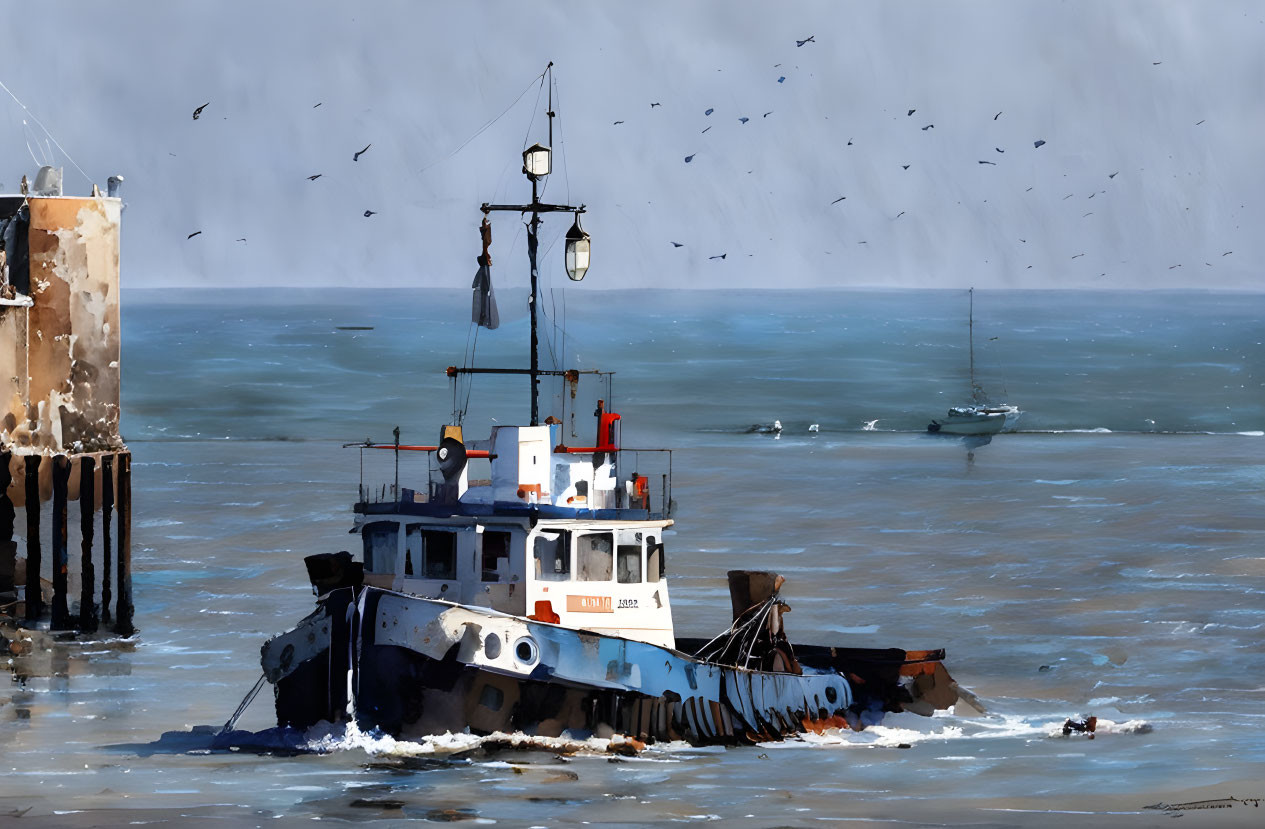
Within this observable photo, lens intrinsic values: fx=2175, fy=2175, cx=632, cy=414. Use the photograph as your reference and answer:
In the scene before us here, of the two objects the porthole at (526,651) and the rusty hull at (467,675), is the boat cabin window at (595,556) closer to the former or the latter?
the rusty hull at (467,675)

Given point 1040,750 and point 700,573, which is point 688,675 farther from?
point 700,573

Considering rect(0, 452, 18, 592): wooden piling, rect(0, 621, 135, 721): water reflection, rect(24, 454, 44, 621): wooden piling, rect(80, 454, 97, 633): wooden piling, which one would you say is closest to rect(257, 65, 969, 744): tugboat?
rect(0, 621, 135, 721): water reflection

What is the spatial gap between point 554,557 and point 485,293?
4255 millimetres

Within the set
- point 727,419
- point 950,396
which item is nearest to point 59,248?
point 727,419

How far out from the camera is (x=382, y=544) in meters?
34.4

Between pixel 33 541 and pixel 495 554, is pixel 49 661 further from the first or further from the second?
pixel 495 554

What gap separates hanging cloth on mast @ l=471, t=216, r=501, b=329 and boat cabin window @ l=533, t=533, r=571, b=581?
3456 mm

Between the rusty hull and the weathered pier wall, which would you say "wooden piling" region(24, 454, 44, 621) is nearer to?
the weathered pier wall

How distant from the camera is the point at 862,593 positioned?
5369cm

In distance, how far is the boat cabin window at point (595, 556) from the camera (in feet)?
112

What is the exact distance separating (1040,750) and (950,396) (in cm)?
12035

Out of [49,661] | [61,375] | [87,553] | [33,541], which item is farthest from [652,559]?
[61,375]

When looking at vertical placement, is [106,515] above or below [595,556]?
above

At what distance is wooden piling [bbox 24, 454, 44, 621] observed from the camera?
41469 millimetres
